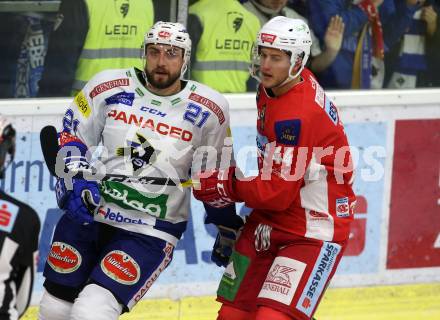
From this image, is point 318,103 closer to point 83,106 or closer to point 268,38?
point 268,38

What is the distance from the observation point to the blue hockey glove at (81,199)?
5664 millimetres

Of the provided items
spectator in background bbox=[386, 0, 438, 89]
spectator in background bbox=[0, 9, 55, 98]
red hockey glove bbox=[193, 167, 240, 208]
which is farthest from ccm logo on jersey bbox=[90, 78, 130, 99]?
spectator in background bbox=[386, 0, 438, 89]

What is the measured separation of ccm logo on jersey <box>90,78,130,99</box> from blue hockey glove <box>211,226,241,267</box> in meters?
0.82

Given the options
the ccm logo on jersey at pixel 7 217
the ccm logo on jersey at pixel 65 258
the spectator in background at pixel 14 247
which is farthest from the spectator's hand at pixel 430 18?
the ccm logo on jersey at pixel 7 217

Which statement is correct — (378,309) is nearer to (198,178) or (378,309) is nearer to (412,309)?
(412,309)

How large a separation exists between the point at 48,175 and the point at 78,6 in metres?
0.97

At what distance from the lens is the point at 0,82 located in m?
7.04

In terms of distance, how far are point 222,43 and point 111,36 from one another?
2.19ft

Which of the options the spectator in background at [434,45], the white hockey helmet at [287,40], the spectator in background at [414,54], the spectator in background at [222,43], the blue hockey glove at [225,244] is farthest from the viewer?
the spectator in background at [434,45]

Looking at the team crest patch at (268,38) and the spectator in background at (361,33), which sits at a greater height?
the team crest patch at (268,38)

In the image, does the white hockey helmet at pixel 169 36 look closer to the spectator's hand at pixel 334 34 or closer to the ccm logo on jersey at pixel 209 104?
the ccm logo on jersey at pixel 209 104

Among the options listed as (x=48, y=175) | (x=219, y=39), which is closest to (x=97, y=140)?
(x=48, y=175)

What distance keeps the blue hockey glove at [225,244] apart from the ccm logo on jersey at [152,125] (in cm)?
51

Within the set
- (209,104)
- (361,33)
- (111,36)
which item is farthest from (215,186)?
(361,33)
